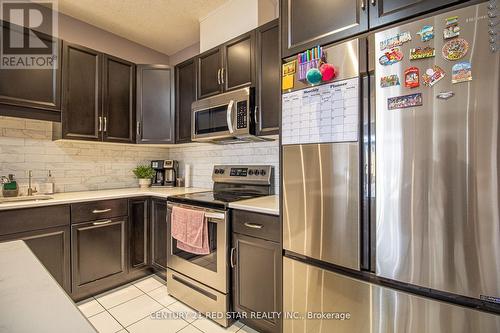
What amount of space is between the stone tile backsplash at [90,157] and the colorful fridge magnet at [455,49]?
1455 millimetres

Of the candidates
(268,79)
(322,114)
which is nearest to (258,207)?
(322,114)

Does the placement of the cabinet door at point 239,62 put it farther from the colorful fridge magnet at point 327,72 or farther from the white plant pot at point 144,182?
the white plant pot at point 144,182

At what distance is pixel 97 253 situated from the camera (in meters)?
2.19

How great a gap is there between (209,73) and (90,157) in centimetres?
→ 164

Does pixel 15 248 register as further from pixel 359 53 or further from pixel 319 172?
pixel 359 53

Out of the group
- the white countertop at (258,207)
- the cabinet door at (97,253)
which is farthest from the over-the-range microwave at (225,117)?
the cabinet door at (97,253)

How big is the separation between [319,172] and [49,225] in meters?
2.11

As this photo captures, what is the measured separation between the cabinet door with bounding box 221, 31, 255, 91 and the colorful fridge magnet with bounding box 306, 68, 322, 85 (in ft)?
2.88

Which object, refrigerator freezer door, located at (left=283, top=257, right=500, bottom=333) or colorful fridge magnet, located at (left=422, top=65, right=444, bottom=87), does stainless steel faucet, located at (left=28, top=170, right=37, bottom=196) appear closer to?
refrigerator freezer door, located at (left=283, top=257, right=500, bottom=333)

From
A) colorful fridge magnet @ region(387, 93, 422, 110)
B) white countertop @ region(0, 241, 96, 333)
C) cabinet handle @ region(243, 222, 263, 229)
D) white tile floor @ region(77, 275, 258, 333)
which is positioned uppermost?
colorful fridge magnet @ region(387, 93, 422, 110)

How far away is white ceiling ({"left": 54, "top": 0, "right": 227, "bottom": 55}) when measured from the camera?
2.33 meters

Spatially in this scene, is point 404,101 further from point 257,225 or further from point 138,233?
point 138,233

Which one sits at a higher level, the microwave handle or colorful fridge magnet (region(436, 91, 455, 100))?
the microwave handle

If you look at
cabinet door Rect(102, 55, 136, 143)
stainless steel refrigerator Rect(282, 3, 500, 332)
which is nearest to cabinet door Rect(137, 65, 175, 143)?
cabinet door Rect(102, 55, 136, 143)
